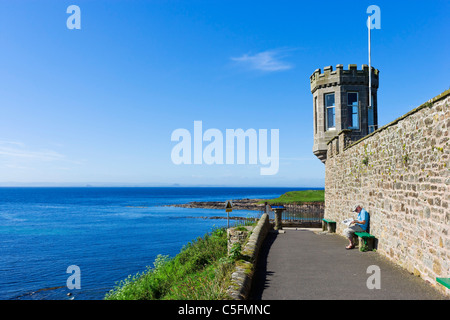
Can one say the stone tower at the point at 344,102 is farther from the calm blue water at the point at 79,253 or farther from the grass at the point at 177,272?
the calm blue water at the point at 79,253

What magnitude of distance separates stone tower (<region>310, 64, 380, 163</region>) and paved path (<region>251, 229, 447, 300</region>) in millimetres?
8152

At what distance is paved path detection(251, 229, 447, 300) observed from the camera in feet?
24.1

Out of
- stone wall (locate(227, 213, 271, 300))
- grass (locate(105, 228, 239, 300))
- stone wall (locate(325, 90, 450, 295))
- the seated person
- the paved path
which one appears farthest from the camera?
grass (locate(105, 228, 239, 300))

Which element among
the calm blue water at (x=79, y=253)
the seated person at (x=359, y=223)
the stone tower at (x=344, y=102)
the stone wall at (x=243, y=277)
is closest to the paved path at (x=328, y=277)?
the stone wall at (x=243, y=277)

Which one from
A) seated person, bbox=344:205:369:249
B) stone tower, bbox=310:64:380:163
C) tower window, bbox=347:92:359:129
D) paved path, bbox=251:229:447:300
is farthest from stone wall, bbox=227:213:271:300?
tower window, bbox=347:92:359:129

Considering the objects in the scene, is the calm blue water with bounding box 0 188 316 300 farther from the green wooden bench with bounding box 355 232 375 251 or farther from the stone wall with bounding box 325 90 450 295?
the stone wall with bounding box 325 90 450 295

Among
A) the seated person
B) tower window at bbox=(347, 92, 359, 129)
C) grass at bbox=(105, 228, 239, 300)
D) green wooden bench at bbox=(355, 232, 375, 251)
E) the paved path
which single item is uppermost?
tower window at bbox=(347, 92, 359, 129)

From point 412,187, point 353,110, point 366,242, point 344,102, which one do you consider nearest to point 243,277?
point 412,187

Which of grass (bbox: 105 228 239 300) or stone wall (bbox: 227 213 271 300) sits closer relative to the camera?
stone wall (bbox: 227 213 271 300)

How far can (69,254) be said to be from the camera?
36.4 metres

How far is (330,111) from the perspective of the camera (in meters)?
19.7

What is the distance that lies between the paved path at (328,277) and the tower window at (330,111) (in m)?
8.30
